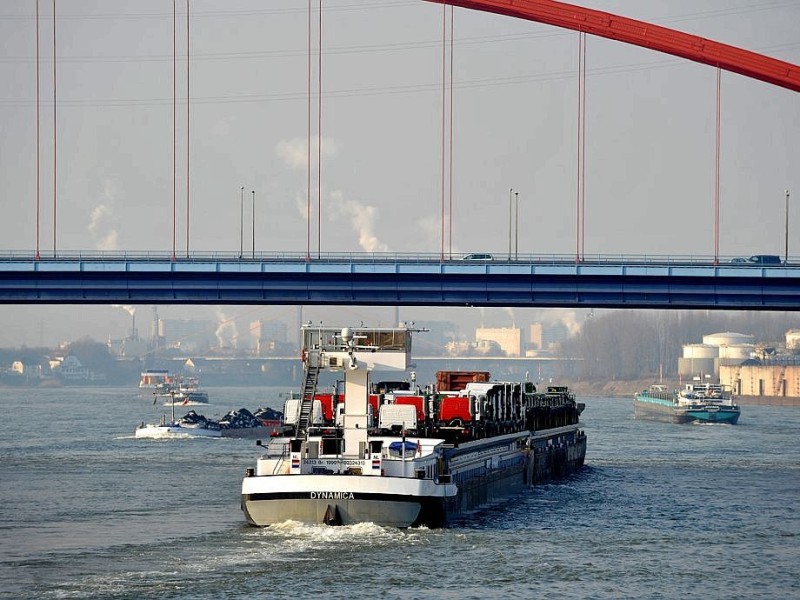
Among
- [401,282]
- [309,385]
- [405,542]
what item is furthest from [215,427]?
[405,542]

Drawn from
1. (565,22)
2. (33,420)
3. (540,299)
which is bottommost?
(33,420)

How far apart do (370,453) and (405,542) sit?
3.65 metres

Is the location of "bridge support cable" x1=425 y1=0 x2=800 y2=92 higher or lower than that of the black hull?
higher

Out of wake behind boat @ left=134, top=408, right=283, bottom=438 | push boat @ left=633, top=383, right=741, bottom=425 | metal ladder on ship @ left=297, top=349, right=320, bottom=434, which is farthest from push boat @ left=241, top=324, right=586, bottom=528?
push boat @ left=633, top=383, right=741, bottom=425

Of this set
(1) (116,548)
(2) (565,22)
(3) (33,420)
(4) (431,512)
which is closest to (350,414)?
(4) (431,512)

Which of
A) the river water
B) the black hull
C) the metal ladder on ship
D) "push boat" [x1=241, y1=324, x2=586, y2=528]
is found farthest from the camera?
the metal ladder on ship

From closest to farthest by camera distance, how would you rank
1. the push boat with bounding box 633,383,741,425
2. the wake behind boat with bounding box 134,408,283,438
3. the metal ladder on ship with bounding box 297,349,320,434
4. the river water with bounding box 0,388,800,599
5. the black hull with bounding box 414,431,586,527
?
the river water with bounding box 0,388,800,599, the black hull with bounding box 414,431,586,527, the metal ladder on ship with bounding box 297,349,320,434, the wake behind boat with bounding box 134,408,283,438, the push boat with bounding box 633,383,741,425

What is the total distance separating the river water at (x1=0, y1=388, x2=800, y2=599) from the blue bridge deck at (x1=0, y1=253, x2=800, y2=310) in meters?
9.52

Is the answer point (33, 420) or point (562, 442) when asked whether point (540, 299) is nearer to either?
point (562, 442)

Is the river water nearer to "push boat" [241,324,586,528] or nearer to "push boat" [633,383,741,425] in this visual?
"push boat" [241,324,586,528]

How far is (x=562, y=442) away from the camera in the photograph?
89.6m

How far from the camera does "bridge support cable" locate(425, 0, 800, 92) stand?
9675 centimetres

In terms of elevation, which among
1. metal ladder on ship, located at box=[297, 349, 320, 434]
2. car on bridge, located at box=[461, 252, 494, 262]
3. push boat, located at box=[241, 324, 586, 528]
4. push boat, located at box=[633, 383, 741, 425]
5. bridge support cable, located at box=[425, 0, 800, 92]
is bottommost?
push boat, located at box=[633, 383, 741, 425]

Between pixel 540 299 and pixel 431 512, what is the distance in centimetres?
3836
